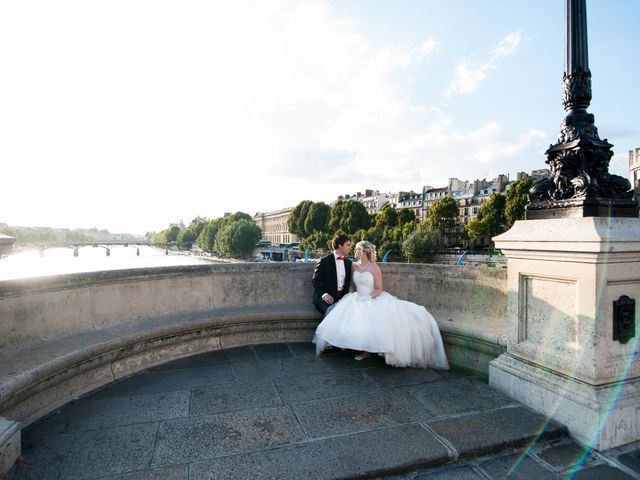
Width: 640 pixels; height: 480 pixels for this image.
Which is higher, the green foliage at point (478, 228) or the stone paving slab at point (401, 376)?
the green foliage at point (478, 228)

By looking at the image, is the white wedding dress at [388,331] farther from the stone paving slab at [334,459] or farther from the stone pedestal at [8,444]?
the stone pedestal at [8,444]

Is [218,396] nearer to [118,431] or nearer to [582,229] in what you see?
[118,431]

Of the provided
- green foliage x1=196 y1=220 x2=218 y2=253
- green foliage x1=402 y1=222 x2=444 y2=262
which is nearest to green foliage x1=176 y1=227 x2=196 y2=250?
green foliage x1=196 y1=220 x2=218 y2=253

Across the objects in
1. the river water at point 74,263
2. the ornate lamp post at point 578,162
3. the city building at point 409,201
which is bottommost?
the river water at point 74,263

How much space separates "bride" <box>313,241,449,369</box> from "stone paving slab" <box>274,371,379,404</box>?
39 centimetres

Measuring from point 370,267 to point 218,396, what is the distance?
7.84ft

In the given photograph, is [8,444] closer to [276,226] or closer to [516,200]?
[516,200]

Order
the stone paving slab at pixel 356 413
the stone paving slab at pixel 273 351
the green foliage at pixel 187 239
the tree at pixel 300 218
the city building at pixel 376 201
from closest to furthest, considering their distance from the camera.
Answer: the stone paving slab at pixel 356 413 → the stone paving slab at pixel 273 351 → the tree at pixel 300 218 → the city building at pixel 376 201 → the green foliage at pixel 187 239

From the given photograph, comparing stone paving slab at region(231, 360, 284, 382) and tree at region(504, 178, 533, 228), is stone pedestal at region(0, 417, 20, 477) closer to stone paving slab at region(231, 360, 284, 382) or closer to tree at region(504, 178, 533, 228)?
stone paving slab at region(231, 360, 284, 382)

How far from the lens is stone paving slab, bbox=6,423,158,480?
234cm

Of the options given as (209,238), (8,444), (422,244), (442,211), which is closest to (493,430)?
(8,444)

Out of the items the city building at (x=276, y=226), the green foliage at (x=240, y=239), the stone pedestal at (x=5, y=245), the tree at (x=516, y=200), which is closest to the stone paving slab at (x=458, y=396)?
the stone pedestal at (x=5, y=245)

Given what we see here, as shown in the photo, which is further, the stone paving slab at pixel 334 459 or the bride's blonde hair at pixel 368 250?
the bride's blonde hair at pixel 368 250

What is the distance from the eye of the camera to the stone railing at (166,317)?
11.1 ft
